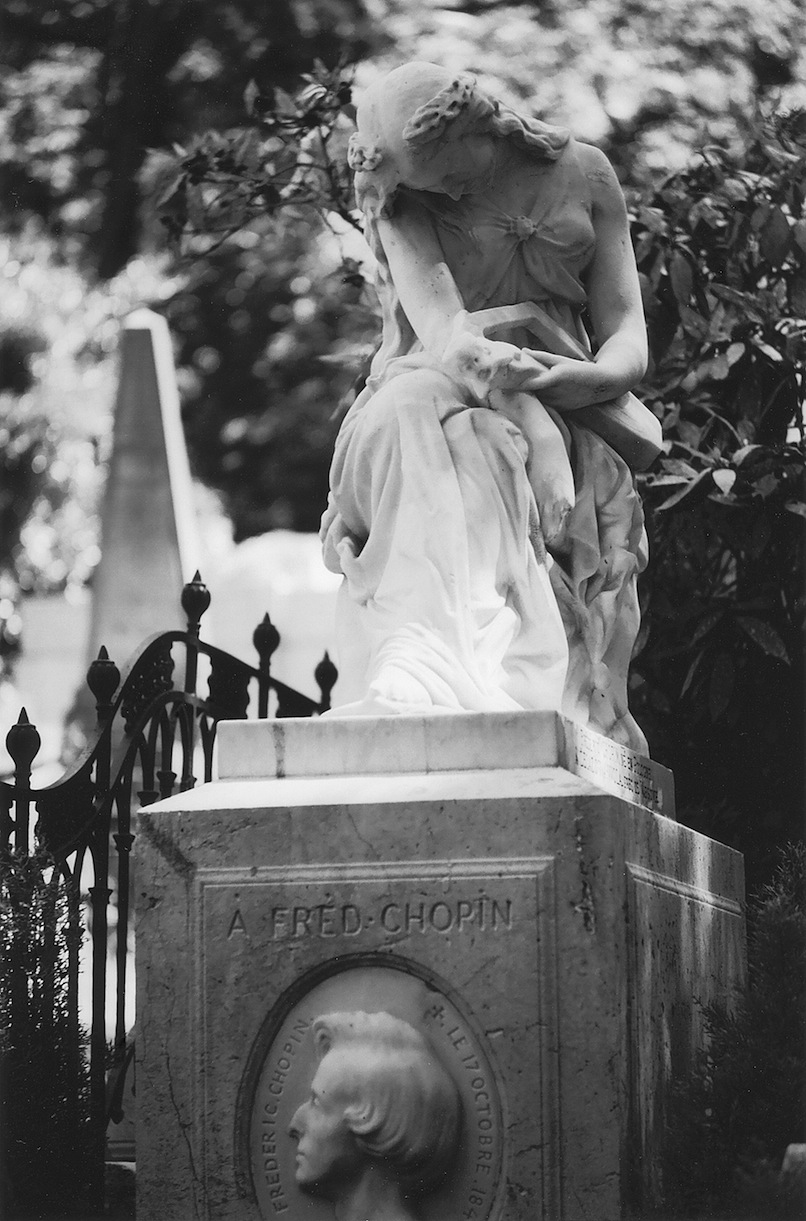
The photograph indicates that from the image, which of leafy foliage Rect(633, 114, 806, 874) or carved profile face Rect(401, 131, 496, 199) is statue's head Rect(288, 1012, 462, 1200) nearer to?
carved profile face Rect(401, 131, 496, 199)

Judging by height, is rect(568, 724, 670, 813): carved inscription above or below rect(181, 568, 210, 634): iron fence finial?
below

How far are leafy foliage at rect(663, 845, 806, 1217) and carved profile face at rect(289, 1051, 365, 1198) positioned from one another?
825 mm

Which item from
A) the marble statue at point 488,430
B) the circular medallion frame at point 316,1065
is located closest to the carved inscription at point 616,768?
the marble statue at point 488,430

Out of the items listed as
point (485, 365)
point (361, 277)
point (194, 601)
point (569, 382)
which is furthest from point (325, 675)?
point (485, 365)

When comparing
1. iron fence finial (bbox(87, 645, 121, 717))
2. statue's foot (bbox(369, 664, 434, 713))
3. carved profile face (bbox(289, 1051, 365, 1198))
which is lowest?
carved profile face (bbox(289, 1051, 365, 1198))

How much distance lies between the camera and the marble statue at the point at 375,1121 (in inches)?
162

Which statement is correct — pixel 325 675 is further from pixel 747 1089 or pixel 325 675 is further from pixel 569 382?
pixel 747 1089

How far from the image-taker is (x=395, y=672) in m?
4.59

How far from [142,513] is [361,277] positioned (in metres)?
3.25

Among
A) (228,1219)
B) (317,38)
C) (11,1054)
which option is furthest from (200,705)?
(317,38)

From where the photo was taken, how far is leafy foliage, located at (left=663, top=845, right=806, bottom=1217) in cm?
442

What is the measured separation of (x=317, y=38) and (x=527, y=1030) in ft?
46.1

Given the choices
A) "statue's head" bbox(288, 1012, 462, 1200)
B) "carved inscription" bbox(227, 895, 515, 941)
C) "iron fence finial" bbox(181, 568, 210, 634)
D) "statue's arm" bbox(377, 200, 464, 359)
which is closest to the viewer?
"statue's head" bbox(288, 1012, 462, 1200)
